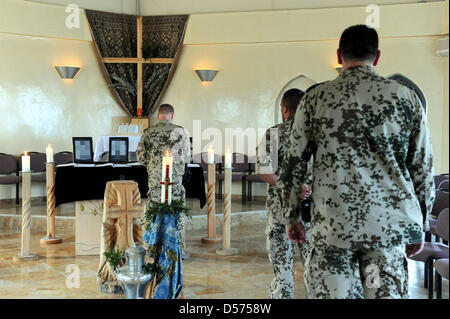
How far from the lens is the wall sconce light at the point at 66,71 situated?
11.1 meters

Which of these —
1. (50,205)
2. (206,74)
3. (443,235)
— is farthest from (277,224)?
(206,74)

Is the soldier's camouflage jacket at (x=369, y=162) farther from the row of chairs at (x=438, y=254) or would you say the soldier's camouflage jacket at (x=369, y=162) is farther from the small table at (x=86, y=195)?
the small table at (x=86, y=195)

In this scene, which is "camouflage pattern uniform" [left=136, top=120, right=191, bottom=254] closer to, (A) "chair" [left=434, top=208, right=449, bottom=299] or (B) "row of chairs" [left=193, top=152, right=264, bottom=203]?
(A) "chair" [left=434, top=208, right=449, bottom=299]

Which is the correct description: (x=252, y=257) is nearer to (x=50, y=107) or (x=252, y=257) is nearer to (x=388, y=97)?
(x=388, y=97)

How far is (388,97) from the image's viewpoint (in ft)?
8.52

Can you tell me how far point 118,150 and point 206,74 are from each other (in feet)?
14.0

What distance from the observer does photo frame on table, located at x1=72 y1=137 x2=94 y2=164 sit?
7461 mm

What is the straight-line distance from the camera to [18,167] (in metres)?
10.5

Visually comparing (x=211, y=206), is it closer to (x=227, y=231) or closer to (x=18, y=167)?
(x=227, y=231)

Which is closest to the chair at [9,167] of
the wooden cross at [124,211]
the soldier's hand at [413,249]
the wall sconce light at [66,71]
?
the wall sconce light at [66,71]

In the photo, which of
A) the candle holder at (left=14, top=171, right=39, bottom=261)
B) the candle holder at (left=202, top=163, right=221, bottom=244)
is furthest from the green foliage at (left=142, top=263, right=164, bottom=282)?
the candle holder at (left=202, top=163, right=221, bottom=244)

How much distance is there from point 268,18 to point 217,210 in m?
4.11

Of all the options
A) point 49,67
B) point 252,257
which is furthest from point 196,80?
point 252,257

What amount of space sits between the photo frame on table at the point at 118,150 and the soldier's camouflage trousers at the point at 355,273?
5.29 meters
